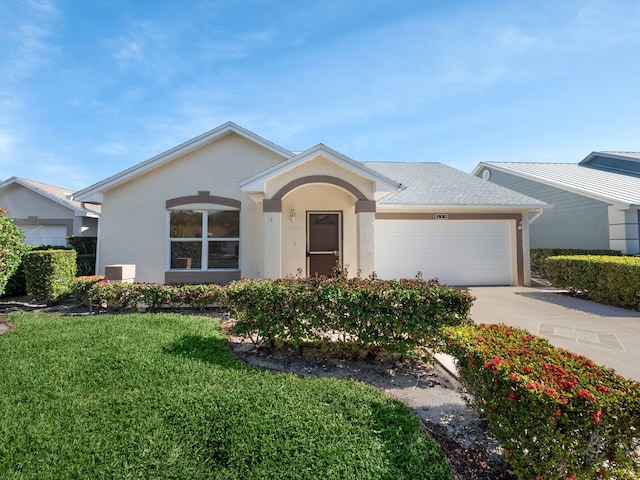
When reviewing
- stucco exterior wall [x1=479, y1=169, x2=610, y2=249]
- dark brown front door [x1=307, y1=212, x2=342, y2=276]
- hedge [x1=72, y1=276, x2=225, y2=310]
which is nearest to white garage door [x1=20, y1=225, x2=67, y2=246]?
hedge [x1=72, y1=276, x2=225, y2=310]

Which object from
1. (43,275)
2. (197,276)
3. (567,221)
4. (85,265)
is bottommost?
(197,276)

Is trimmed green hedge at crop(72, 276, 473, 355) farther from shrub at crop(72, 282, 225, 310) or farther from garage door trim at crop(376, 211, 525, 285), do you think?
garage door trim at crop(376, 211, 525, 285)

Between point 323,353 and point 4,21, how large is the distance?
11.1 metres

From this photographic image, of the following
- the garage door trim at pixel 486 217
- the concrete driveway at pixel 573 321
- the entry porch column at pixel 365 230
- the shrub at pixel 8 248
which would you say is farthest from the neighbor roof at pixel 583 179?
the shrub at pixel 8 248

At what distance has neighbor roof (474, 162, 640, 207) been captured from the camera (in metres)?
13.7

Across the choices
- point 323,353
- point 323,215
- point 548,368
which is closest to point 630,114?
point 323,215

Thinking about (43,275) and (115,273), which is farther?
(115,273)

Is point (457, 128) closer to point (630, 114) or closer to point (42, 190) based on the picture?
point (630, 114)

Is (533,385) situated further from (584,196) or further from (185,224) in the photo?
(584,196)

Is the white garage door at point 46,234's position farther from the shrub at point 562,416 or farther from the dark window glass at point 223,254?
the shrub at point 562,416

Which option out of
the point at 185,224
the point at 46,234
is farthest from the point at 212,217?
the point at 46,234

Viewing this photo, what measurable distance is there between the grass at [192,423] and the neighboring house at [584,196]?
1561 centimetres

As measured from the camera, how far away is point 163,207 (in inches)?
410

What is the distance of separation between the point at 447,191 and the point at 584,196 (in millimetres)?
6890
